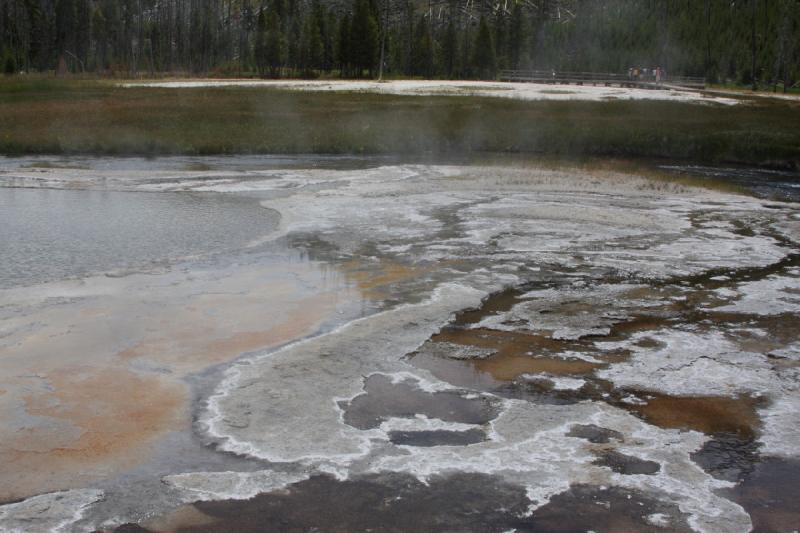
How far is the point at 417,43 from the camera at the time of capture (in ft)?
333

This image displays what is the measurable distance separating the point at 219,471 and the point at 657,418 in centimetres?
358

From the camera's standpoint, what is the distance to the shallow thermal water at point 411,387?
565 centimetres

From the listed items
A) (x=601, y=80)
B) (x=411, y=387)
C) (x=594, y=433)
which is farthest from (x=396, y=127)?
(x=601, y=80)

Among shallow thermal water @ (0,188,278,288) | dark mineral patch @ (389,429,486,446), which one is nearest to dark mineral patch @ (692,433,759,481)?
dark mineral patch @ (389,429,486,446)

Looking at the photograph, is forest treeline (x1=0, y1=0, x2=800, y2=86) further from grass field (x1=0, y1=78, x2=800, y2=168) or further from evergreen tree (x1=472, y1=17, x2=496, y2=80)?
grass field (x1=0, y1=78, x2=800, y2=168)

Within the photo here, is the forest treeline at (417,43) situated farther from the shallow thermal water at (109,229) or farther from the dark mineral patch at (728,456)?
the dark mineral patch at (728,456)

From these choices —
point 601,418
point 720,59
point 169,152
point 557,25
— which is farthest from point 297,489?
point 557,25

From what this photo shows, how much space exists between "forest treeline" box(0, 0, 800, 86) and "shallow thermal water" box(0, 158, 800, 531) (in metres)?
76.3

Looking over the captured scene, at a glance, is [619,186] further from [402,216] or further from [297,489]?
[297,489]

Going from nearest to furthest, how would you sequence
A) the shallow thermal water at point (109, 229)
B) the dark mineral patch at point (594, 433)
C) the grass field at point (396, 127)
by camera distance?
the dark mineral patch at point (594, 433) → the shallow thermal water at point (109, 229) → the grass field at point (396, 127)

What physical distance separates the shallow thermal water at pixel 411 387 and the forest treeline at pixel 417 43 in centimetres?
7630

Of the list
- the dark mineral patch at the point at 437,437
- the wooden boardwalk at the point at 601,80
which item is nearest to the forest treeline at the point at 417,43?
the wooden boardwalk at the point at 601,80

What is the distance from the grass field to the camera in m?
29.9

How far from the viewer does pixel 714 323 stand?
996 centimetres
